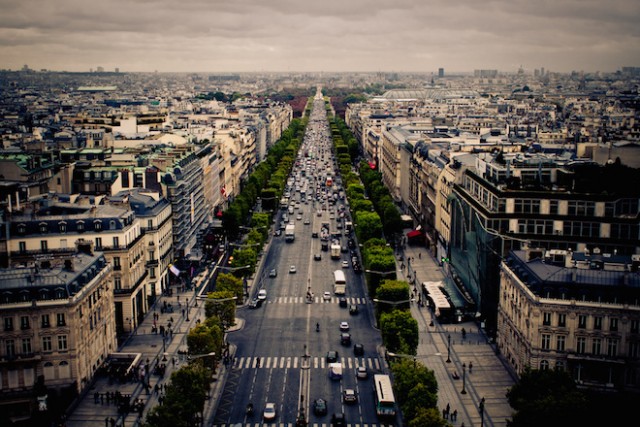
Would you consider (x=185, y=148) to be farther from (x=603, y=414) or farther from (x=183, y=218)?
(x=603, y=414)

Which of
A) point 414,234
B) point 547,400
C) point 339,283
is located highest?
point 547,400

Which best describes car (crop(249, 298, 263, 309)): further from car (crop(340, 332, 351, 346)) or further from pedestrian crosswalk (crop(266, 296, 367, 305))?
car (crop(340, 332, 351, 346))

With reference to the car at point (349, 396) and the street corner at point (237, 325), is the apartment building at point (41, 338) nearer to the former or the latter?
the street corner at point (237, 325)

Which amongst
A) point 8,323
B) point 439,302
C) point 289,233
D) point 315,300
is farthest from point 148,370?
point 289,233

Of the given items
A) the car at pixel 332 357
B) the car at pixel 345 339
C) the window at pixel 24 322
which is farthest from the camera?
the car at pixel 345 339

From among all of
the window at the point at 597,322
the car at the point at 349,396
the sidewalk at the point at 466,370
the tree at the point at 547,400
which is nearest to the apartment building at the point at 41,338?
the car at the point at 349,396

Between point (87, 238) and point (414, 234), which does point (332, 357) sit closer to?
point (87, 238)
